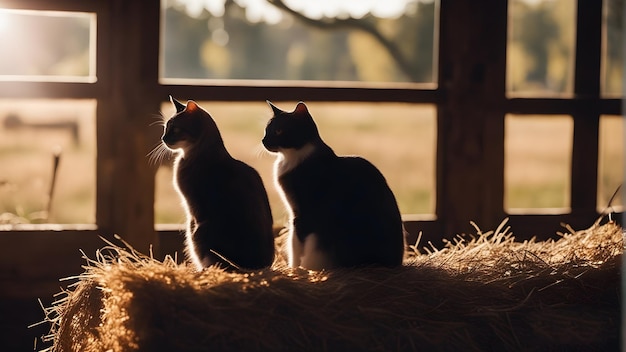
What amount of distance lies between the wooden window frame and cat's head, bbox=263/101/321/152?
1.12 m

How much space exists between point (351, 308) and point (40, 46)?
3.29 m

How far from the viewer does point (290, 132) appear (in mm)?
3154

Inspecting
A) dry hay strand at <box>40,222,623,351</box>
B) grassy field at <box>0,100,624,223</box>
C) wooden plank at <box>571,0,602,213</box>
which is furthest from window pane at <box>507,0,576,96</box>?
dry hay strand at <box>40,222,623,351</box>

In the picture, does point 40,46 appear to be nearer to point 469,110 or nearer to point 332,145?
point 469,110

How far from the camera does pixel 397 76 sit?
908 centimetres

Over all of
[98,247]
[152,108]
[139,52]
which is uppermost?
[139,52]

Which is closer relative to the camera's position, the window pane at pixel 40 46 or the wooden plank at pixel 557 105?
the window pane at pixel 40 46

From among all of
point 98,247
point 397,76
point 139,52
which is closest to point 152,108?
point 139,52

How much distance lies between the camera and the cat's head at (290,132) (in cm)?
316

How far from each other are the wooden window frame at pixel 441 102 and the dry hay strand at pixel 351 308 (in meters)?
1.16

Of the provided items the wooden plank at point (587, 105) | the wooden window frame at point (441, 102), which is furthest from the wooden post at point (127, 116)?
the wooden plank at point (587, 105)

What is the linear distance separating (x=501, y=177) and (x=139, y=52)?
6.60 feet

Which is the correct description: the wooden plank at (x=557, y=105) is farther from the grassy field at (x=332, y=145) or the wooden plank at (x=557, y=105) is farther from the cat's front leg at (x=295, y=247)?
the cat's front leg at (x=295, y=247)

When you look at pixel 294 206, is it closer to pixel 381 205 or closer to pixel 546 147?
pixel 381 205
